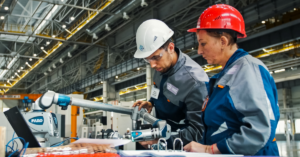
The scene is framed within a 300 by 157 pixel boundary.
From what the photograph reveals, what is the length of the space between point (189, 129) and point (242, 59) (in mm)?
928

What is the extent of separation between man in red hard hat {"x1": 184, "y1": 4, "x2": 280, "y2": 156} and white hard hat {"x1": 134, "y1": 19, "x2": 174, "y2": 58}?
996 millimetres

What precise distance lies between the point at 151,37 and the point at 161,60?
0.27 metres

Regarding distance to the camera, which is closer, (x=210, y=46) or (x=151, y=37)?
(x=210, y=46)

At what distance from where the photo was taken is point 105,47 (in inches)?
843

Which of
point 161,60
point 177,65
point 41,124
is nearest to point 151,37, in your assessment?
point 161,60

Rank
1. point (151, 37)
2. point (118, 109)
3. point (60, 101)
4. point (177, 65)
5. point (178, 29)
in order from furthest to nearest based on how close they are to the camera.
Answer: point (178, 29), point (151, 37), point (177, 65), point (118, 109), point (60, 101)

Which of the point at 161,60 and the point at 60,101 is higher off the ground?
the point at 161,60

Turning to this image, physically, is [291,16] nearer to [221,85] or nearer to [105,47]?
[221,85]

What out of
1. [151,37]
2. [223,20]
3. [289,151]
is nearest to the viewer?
[223,20]

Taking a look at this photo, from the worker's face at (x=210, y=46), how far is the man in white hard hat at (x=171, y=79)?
2.14 ft

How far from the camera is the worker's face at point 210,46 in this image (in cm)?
165

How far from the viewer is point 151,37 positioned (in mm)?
2699

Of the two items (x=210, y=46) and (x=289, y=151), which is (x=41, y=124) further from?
(x=289, y=151)

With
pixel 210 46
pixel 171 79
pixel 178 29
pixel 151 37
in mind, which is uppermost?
pixel 178 29
